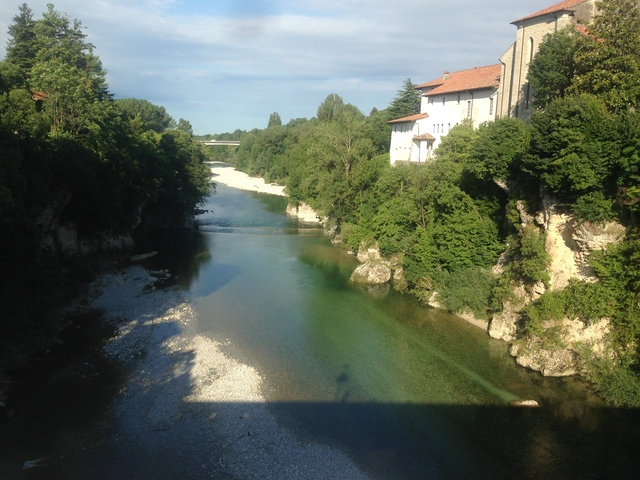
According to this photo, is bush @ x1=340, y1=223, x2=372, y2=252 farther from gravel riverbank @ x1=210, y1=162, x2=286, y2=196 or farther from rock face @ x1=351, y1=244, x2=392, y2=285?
gravel riverbank @ x1=210, y1=162, x2=286, y2=196

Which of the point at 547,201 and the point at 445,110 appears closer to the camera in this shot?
the point at 547,201

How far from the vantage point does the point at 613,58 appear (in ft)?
68.2

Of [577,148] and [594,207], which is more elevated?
[577,148]

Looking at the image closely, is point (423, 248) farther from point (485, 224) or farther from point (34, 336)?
point (34, 336)

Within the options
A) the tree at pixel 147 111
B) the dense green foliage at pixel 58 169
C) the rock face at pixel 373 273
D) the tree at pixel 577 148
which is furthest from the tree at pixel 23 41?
the tree at pixel 577 148

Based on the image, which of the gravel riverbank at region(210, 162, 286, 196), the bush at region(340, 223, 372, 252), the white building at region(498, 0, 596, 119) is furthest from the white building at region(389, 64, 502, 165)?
the gravel riverbank at region(210, 162, 286, 196)

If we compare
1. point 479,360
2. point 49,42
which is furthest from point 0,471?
point 49,42

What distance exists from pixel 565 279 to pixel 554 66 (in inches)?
446

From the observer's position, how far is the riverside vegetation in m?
17.4

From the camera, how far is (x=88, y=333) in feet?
74.5

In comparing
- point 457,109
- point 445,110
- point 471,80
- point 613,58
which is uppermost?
point 471,80

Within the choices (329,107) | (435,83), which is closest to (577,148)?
(435,83)

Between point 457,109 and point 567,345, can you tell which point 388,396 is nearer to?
point 567,345

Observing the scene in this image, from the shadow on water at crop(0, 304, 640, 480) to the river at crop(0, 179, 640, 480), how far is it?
55mm
